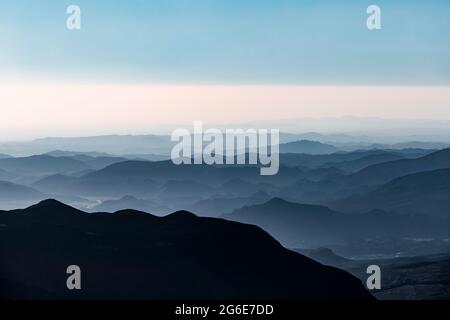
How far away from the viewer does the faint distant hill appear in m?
71.9

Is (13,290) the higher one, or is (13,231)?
(13,231)

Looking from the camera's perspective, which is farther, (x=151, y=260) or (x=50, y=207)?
(x=50, y=207)

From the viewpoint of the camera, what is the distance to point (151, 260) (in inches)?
3398

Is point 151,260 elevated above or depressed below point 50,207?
below

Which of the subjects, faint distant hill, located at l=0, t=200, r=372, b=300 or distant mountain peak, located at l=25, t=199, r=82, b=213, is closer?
faint distant hill, located at l=0, t=200, r=372, b=300

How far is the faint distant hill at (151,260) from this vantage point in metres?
71.9

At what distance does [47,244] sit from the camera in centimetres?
8369

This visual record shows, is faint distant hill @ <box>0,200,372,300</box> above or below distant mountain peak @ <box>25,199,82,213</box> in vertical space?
below

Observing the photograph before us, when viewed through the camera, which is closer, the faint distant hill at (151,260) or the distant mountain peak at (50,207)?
the faint distant hill at (151,260)

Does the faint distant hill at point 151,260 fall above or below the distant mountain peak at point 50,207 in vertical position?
below

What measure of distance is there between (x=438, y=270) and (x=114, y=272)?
126514 mm
